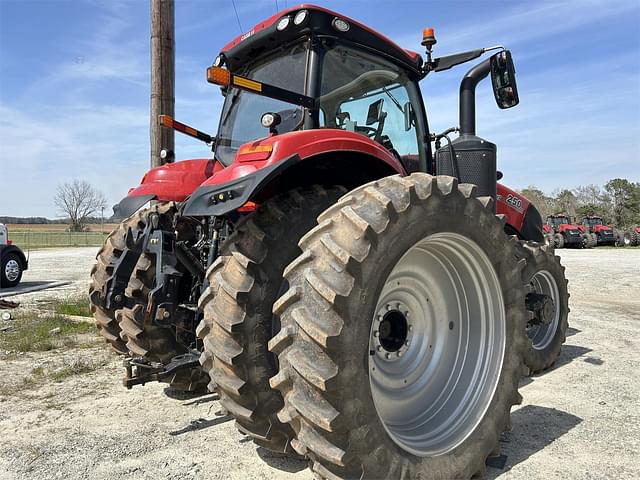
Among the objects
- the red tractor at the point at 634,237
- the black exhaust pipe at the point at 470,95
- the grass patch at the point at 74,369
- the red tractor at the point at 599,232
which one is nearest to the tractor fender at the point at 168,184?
the grass patch at the point at 74,369

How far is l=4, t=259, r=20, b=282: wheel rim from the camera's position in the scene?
36.6 feet

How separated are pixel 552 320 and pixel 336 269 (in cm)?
351

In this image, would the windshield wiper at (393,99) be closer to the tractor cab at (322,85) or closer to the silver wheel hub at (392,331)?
the tractor cab at (322,85)

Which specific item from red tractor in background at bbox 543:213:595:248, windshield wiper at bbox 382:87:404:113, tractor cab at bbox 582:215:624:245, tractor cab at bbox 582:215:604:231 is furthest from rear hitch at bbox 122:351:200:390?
tractor cab at bbox 582:215:604:231

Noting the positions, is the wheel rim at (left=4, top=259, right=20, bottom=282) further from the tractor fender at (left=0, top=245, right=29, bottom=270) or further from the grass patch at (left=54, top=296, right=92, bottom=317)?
the grass patch at (left=54, top=296, right=92, bottom=317)

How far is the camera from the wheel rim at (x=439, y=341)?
8.70 feet

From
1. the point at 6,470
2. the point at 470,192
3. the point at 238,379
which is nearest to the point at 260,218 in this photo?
the point at 238,379

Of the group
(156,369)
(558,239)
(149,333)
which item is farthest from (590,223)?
(156,369)

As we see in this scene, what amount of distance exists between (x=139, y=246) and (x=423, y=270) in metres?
2.16

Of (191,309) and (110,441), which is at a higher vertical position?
(191,309)

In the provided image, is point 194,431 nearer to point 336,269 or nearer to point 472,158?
point 336,269

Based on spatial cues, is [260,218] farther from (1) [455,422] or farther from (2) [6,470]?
(2) [6,470]

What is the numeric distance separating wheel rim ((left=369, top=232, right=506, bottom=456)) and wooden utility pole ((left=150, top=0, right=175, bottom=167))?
4.00m

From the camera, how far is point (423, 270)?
290 cm
